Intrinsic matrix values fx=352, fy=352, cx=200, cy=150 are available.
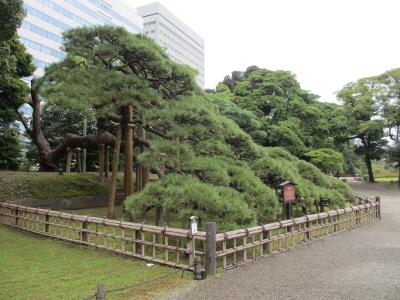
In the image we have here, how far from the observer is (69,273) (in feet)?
20.4

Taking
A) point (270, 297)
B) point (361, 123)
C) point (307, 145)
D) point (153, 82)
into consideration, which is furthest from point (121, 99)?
point (361, 123)

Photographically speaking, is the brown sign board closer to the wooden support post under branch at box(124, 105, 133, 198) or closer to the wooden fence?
the wooden fence

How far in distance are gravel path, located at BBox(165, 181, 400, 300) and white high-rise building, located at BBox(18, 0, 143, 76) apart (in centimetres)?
3367

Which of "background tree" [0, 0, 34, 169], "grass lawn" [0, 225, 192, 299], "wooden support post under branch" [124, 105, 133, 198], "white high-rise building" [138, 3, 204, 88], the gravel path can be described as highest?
"white high-rise building" [138, 3, 204, 88]

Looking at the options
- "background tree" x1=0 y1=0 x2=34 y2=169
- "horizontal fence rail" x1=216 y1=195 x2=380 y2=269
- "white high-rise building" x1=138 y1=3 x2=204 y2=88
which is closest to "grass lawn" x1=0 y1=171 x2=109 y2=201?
"background tree" x1=0 y1=0 x2=34 y2=169

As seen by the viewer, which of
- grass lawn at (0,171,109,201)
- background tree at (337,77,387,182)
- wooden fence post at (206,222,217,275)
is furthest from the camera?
background tree at (337,77,387,182)

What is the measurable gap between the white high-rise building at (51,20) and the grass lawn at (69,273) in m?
32.0

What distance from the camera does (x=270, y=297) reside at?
196 inches

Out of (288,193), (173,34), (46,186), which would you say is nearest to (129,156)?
(46,186)

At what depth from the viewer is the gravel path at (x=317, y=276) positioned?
513 centimetres

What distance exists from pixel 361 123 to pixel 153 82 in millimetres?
24349

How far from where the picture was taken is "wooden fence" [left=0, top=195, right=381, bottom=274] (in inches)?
253

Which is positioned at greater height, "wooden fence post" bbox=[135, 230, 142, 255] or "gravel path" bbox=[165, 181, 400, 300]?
"wooden fence post" bbox=[135, 230, 142, 255]

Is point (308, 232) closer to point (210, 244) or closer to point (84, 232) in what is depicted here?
point (210, 244)
